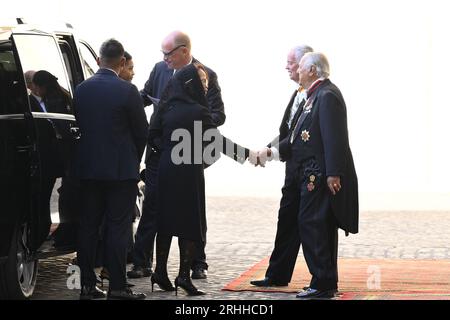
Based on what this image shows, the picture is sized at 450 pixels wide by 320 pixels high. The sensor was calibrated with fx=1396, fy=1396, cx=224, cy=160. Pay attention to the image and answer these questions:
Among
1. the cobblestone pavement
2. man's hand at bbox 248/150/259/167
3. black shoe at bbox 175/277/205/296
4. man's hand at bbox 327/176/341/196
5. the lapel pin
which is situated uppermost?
the lapel pin

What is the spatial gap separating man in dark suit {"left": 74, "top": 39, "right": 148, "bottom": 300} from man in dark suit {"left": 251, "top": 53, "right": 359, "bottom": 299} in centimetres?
118

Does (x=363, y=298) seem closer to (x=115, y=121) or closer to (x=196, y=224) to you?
(x=196, y=224)

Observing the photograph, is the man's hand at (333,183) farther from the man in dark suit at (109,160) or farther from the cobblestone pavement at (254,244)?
the man in dark suit at (109,160)

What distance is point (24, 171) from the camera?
894 cm

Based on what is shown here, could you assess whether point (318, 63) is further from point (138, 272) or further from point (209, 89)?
point (138, 272)

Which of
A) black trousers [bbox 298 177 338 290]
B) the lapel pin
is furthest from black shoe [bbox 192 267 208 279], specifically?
the lapel pin

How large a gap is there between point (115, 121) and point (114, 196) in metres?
0.50

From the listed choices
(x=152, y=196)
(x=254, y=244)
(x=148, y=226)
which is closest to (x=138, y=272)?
(x=148, y=226)

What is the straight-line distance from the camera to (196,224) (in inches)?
375

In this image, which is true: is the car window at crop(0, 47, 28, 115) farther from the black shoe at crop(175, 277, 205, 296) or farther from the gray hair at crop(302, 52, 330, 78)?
the gray hair at crop(302, 52, 330, 78)

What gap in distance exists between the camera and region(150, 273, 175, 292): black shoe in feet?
31.9

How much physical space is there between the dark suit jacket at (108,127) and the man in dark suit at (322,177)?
120cm
